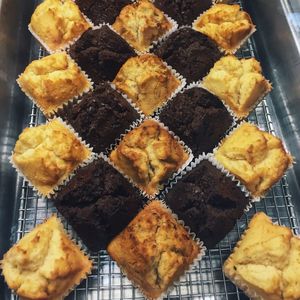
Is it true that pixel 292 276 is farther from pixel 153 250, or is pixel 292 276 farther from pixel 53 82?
pixel 53 82

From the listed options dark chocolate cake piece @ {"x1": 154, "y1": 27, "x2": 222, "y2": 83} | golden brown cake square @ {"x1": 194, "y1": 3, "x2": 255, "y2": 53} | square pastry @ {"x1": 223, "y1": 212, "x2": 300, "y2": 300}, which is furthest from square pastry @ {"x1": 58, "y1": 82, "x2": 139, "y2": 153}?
square pastry @ {"x1": 223, "y1": 212, "x2": 300, "y2": 300}

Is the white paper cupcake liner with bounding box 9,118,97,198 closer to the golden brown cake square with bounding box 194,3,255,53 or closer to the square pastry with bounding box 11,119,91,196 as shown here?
the square pastry with bounding box 11,119,91,196

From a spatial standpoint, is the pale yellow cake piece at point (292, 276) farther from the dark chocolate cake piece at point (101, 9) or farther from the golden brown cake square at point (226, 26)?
the dark chocolate cake piece at point (101, 9)

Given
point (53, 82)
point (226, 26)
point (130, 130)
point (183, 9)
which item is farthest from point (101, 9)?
point (130, 130)

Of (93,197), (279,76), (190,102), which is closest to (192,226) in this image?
(93,197)

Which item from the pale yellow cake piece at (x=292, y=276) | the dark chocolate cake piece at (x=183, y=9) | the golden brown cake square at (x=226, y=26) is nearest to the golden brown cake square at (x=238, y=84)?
the golden brown cake square at (x=226, y=26)

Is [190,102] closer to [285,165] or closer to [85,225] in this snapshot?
[285,165]
